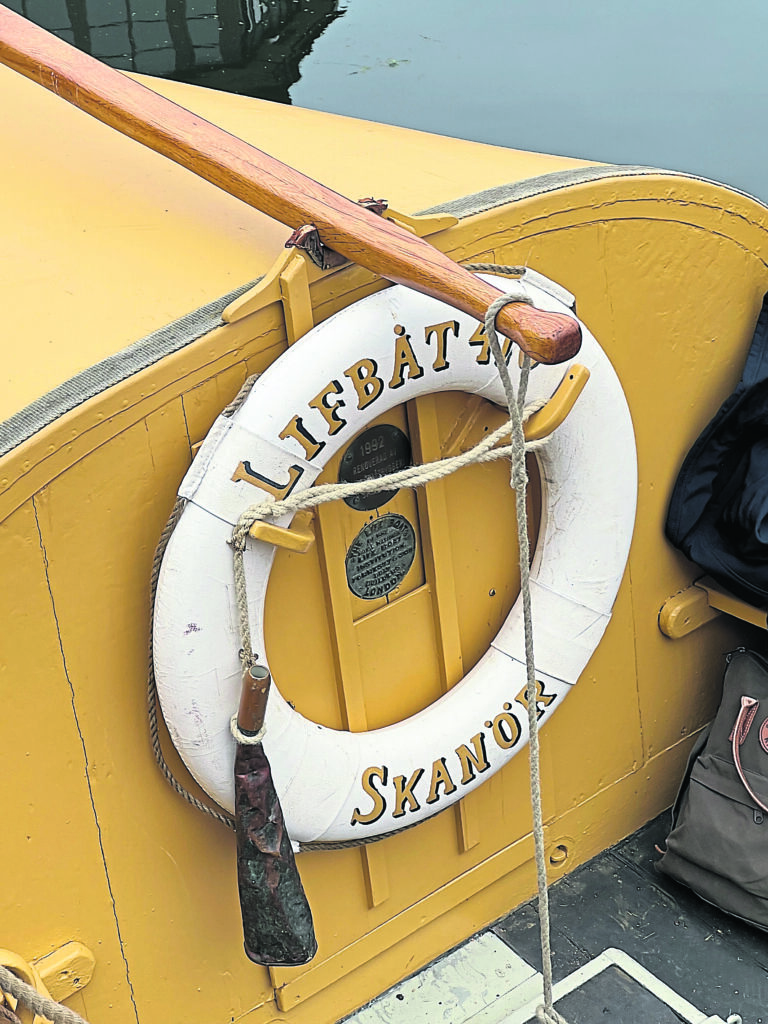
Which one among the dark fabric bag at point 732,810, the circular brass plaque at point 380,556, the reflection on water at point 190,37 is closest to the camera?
the circular brass plaque at point 380,556

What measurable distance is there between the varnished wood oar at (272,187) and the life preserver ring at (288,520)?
0.08 metres

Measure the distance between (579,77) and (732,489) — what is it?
11.1ft

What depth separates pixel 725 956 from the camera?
181 centimetres

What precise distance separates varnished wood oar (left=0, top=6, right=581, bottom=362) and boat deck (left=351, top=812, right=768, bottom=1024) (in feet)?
3.63

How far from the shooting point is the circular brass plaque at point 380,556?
154 centimetres

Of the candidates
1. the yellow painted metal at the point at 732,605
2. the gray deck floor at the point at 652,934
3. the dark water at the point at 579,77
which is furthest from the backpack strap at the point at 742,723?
the dark water at the point at 579,77

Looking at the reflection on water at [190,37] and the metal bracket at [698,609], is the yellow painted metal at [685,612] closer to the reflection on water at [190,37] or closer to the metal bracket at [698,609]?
the metal bracket at [698,609]

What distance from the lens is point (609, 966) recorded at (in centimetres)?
178

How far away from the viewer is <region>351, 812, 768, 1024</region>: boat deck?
1717 millimetres

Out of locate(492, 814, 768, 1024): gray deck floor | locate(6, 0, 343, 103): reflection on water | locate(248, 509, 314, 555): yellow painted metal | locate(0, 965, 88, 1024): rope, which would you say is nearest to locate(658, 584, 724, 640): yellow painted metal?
locate(492, 814, 768, 1024): gray deck floor

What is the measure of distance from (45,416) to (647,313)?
3.32 ft

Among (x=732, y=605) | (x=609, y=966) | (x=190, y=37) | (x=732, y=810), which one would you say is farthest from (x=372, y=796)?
(x=190, y=37)

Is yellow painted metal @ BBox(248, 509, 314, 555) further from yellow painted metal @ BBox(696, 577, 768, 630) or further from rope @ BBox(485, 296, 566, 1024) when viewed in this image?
yellow painted metal @ BBox(696, 577, 768, 630)

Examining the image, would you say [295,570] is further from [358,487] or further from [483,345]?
[483,345]
